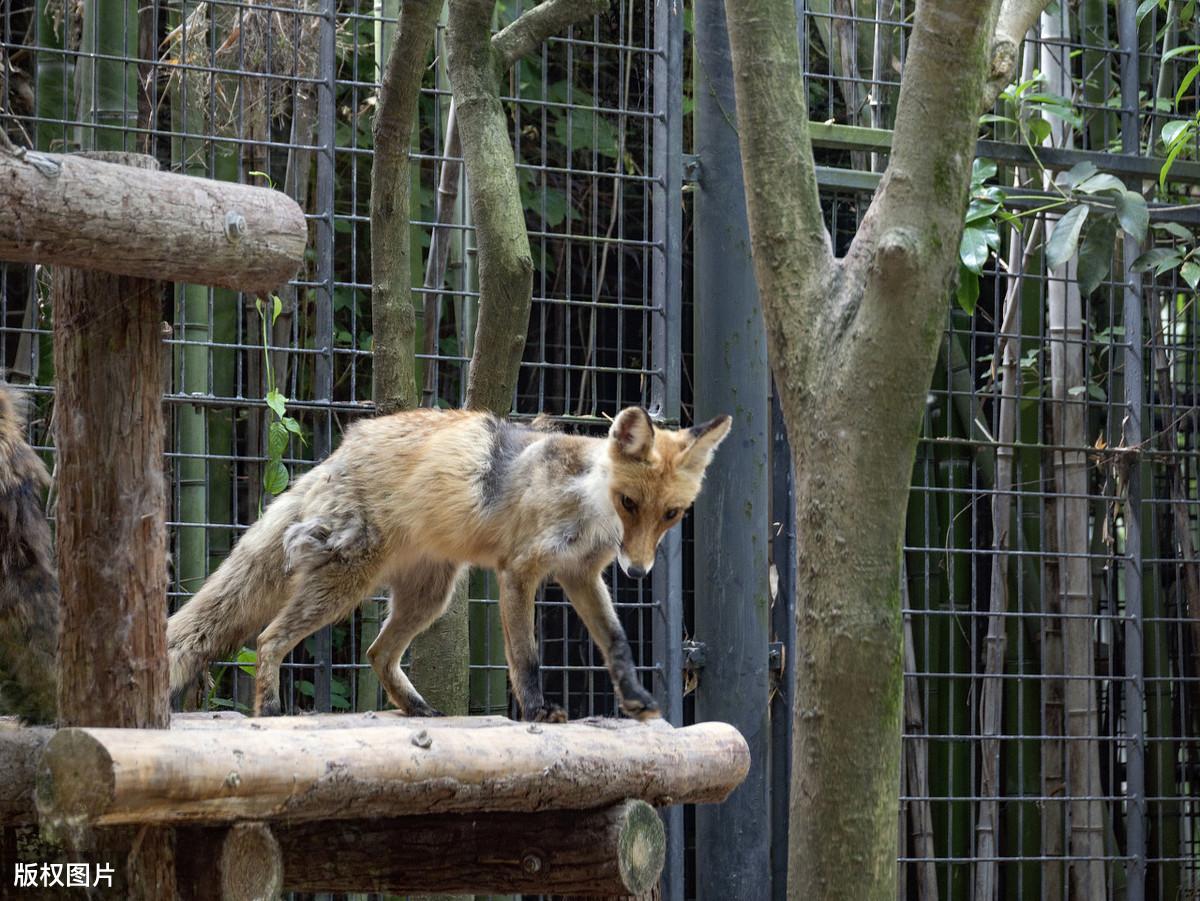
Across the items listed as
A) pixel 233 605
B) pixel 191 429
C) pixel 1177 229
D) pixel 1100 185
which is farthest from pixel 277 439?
pixel 1177 229

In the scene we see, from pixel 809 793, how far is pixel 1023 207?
13.3 feet

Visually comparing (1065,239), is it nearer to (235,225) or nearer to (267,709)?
(267,709)

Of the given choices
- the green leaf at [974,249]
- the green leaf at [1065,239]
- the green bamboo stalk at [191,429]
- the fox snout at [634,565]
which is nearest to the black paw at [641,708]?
the fox snout at [634,565]

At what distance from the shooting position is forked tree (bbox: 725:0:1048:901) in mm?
3238

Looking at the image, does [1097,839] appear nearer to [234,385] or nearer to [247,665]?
[247,665]

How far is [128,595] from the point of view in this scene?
3.02 m

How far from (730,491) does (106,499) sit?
9.46 feet

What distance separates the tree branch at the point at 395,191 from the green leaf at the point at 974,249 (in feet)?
7.15

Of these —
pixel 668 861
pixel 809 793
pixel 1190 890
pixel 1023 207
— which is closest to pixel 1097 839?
pixel 1190 890

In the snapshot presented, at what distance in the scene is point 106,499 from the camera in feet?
9.87

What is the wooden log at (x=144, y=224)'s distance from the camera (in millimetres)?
2607

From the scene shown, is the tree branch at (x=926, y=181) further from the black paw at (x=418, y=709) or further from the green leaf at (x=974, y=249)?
the green leaf at (x=974, y=249)

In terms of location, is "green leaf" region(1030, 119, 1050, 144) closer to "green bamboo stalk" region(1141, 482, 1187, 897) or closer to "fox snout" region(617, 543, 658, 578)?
"green bamboo stalk" region(1141, 482, 1187, 897)

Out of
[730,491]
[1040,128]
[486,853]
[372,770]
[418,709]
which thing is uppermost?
[1040,128]
